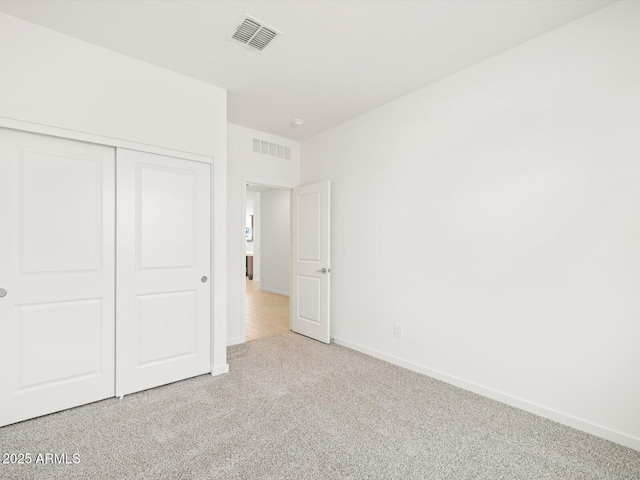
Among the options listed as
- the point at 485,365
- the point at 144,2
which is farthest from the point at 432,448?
the point at 144,2

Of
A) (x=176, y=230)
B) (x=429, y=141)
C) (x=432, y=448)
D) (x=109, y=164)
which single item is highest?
(x=429, y=141)

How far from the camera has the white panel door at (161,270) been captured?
254cm

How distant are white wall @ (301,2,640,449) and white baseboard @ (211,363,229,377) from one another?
1606 mm

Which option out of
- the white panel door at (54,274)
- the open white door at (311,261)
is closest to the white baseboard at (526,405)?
the open white door at (311,261)

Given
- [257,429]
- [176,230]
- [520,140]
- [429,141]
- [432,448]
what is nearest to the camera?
[432,448]

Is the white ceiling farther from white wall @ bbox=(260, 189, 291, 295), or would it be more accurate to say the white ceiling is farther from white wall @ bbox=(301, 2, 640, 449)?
white wall @ bbox=(260, 189, 291, 295)

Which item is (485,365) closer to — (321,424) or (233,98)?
(321,424)

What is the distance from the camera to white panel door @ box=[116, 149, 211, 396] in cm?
254

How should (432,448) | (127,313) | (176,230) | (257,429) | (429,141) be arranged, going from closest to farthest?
(432,448) < (257,429) < (127,313) < (176,230) < (429,141)

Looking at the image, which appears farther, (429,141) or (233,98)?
(233,98)

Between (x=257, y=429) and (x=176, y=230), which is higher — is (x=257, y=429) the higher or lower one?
the lower one

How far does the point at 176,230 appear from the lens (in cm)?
279

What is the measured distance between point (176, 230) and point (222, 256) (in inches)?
19.3

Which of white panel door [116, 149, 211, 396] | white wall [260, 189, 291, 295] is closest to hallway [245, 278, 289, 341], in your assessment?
white wall [260, 189, 291, 295]
